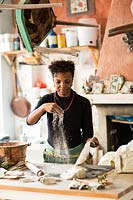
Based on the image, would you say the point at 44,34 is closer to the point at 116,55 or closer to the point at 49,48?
the point at 116,55

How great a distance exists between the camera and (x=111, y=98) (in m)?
4.43

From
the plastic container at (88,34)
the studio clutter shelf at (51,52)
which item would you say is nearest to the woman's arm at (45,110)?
the studio clutter shelf at (51,52)

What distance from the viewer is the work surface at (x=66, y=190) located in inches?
84.7

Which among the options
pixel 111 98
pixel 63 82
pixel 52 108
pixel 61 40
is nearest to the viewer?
pixel 52 108

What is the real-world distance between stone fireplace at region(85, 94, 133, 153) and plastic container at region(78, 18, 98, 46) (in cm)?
72

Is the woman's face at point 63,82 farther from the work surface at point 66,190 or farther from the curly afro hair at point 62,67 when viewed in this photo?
the work surface at point 66,190

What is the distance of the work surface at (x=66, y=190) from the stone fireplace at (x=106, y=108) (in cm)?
192

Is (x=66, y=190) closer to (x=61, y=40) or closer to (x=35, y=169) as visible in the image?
(x=35, y=169)

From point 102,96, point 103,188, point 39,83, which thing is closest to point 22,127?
point 39,83

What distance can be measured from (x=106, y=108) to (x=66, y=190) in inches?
97.4

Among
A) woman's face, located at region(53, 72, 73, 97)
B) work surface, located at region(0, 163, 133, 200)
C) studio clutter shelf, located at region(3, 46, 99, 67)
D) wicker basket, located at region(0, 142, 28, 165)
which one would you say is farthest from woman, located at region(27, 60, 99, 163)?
studio clutter shelf, located at region(3, 46, 99, 67)

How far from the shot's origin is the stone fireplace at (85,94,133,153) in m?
4.38

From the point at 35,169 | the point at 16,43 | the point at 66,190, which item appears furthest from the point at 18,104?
the point at 66,190

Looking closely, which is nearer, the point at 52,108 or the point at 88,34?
the point at 52,108
